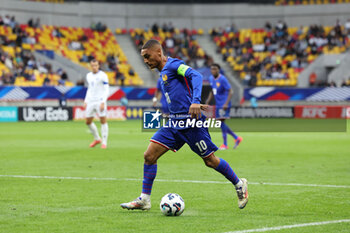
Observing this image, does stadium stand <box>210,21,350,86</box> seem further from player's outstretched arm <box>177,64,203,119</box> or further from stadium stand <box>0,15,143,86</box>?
player's outstretched arm <box>177,64,203,119</box>

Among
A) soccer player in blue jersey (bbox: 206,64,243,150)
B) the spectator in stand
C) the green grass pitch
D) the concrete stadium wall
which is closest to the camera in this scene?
the green grass pitch

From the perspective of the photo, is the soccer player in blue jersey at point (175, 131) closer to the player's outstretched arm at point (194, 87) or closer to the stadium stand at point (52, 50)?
the player's outstretched arm at point (194, 87)

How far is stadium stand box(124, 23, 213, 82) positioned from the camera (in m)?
49.3

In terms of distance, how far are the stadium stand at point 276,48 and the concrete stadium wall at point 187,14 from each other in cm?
144

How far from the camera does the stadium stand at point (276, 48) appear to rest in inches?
1865

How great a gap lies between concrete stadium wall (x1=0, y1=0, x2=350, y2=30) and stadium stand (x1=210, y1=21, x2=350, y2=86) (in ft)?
4.72

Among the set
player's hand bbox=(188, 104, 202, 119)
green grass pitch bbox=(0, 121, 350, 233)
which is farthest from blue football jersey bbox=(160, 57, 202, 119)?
green grass pitch bbox=(0, 121, 350, 233)

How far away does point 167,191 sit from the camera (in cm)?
957

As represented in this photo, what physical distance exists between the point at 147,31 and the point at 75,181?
1712 inches

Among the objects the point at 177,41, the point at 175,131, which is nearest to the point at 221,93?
the point at 175,131

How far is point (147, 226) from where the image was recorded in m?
6.77

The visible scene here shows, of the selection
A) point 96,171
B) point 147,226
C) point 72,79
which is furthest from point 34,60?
point 147,226

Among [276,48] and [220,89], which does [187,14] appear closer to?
[276,48]

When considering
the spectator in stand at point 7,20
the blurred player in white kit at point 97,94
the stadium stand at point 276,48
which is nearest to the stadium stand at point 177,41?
the stadium stand at point 276,48
